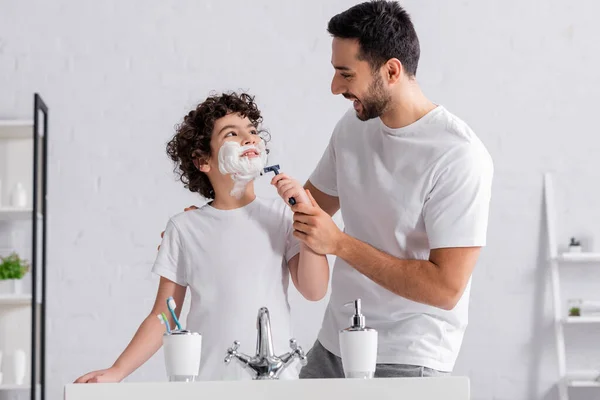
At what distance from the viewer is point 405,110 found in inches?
77.7

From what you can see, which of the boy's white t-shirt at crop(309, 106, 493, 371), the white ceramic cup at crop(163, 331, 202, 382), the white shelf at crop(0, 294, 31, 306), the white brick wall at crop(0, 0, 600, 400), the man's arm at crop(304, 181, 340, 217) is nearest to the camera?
the white ceramic cup at crop(163, 331, 202, 382)

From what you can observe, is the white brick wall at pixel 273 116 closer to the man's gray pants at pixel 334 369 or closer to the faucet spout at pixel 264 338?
the man's gray pants at pixel 334 369

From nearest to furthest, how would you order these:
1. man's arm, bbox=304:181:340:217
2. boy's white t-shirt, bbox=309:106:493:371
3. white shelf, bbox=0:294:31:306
A: boy's white t-shirt, bbox=309:106:493:371
man's arm, bbox=304:181:340:217
white shelf, bbox=0:294:31:306

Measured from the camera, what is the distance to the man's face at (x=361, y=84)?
1938 millimetres

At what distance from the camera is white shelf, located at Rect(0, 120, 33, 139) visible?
356 cm

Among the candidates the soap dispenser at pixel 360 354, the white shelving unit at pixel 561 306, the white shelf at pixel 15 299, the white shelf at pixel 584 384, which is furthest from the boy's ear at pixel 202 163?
the white shelf at pixel 584 384

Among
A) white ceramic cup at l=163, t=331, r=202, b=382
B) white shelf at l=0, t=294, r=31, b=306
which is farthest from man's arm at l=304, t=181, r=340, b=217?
white shelf at l=0, t=294, r=31, b=306

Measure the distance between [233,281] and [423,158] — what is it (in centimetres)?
49

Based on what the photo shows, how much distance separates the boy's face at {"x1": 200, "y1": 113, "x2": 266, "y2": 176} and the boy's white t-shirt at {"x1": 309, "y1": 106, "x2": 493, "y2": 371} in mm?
221

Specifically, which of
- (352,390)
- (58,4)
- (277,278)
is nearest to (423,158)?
(277,278)

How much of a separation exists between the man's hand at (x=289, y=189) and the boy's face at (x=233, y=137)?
0.20 metres

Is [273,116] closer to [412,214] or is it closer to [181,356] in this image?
[412,214]

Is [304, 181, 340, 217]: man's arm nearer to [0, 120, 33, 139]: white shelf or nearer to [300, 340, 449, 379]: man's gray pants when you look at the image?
[300, 340, 449, 379]: man's gray pants

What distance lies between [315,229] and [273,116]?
203 centimetres
